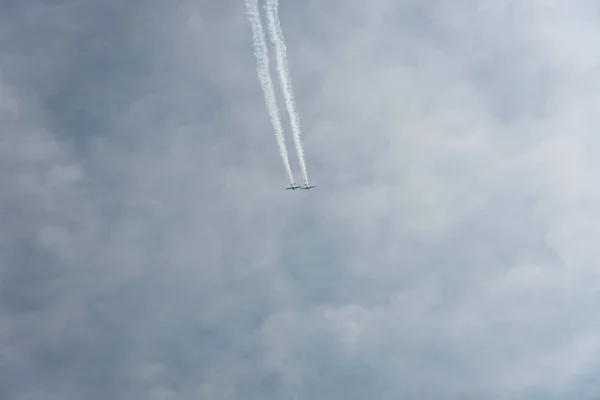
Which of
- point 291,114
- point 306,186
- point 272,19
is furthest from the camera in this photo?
point 306,186

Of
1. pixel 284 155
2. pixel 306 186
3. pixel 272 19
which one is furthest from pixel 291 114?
pixel 306 186

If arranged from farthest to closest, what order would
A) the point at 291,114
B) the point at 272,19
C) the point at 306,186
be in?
the point at 306,186
the point at 291,114
the point at 272,19

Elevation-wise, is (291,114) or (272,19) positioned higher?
(272,19)

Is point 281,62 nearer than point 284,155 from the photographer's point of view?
Yes

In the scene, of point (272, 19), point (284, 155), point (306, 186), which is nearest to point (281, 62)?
point (272, 19)

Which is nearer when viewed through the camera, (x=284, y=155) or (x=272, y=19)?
(x=272, y=19)

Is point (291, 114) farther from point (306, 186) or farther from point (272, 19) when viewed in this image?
point (306, 186)

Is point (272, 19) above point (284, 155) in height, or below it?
above

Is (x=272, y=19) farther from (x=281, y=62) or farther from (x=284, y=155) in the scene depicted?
(x=284, y=155)

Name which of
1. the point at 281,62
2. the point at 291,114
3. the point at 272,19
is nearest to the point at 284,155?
the point at 291,114
